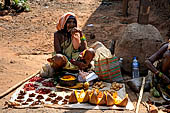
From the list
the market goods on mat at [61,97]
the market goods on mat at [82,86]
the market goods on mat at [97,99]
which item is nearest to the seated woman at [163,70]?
the market goods on mat at [61,97]

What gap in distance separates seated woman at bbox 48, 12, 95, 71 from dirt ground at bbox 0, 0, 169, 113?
93 centimetres

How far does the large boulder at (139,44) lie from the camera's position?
477 centimetres

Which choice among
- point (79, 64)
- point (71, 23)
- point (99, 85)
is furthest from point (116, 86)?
point (71, 23)

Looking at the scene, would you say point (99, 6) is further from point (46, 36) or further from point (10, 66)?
point (10, 66)

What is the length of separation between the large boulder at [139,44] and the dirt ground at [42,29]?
58cm

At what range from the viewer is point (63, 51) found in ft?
15.5

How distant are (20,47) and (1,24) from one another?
2.76 metres

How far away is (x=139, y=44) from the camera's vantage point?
479 cm

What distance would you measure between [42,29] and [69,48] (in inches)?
177

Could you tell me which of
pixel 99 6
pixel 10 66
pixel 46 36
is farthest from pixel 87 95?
pixel 99 6

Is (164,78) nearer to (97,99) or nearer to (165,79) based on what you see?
(165,79)

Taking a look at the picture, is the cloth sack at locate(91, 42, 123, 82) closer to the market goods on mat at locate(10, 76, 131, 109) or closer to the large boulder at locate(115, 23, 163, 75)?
the market goods on mat at locate(10, 76, 131, 109)

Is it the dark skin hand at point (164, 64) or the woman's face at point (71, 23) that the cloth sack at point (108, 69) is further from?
the woman's face at point (71, 23)

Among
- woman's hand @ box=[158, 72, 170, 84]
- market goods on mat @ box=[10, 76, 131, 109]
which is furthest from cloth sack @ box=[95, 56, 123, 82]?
woman's hand @ box=[158, 72, 170, 84]
